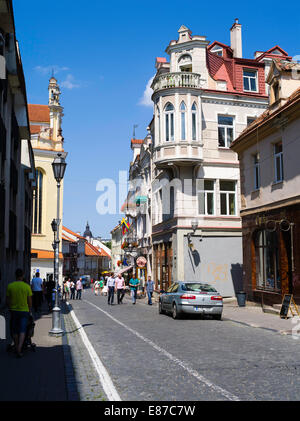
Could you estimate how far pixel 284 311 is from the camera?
17172 millimetres

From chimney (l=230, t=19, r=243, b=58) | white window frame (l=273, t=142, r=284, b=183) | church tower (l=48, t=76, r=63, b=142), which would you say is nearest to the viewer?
white window frame (l=273, t=142, r=284, b=183)

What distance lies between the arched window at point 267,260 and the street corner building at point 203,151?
628 cm

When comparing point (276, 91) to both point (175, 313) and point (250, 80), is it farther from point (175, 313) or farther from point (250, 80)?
point (250, 80)

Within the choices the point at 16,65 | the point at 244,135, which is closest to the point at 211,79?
the point at 244,135

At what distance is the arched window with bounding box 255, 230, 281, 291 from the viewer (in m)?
20.8

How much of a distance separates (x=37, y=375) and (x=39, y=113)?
2810 inches

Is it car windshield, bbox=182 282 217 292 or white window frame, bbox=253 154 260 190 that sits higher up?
white window frame, bbox=253 154 260 190

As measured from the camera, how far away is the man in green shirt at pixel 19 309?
9.80 meters

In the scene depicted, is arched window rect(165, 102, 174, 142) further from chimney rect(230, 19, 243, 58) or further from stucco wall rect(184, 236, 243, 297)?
chimney rect(230, 19, 243, 58)

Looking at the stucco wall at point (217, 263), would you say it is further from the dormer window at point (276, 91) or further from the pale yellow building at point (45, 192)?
the pale yellow building at point (45, 192)

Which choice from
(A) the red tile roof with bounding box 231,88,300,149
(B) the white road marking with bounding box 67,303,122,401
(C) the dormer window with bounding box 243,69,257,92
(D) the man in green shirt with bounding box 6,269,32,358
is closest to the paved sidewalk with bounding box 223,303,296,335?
(B) the white road marking with bounding box 67,303,122,401

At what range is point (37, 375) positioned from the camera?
784 centimetres

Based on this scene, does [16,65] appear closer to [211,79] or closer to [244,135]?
[244,135]

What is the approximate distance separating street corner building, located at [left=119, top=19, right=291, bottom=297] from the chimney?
57.6 inches
